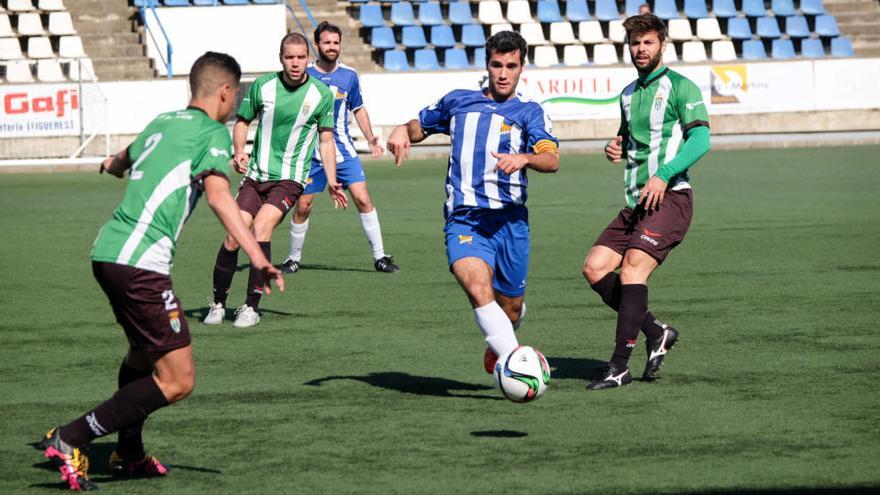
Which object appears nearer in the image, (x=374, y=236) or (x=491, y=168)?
(x=491, y=168)

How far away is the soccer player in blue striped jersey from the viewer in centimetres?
730

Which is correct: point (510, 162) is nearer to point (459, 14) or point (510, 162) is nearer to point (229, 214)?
point (229, 214)

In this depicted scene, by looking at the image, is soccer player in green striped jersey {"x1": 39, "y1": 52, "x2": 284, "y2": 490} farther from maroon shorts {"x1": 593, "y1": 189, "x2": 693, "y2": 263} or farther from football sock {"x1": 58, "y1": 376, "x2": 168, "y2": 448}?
maroon shorts {"x1": 593, "y1": 189, "x2": 693, "y2": 263}

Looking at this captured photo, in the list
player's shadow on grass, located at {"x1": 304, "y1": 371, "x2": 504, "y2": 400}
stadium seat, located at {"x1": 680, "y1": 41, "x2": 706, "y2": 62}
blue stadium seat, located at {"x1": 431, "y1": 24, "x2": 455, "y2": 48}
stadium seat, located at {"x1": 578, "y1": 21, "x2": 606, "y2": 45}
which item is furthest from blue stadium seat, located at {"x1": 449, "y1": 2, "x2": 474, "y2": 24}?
player's shadow on grass, located at {"x1": 304, "y1": 371, "x2": 504, "y2": 400}

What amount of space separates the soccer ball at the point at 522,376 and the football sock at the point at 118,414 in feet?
5.92

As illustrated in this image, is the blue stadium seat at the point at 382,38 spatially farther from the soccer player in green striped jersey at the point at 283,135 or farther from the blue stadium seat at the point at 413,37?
the soccer player in green striped jersey at the point at 283,135

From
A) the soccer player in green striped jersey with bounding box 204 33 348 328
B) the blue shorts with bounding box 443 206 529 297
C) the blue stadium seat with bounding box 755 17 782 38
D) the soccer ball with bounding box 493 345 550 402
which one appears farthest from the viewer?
the blue stadium seat with bounding box 755 17 782 38

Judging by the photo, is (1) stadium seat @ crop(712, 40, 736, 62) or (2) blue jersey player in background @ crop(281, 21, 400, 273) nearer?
(2) blue jersey player in background @ crop(281, 21, 400, 273)

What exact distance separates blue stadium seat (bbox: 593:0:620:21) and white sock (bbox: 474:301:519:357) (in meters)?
29.6

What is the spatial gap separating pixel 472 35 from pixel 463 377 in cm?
2741

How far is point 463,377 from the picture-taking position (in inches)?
309

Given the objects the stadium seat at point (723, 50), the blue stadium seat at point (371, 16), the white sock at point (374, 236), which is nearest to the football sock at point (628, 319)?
the white sock at point (374, 236)

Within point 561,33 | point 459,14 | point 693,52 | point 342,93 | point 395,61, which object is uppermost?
point 342,93

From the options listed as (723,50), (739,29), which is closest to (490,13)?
(723,50)
